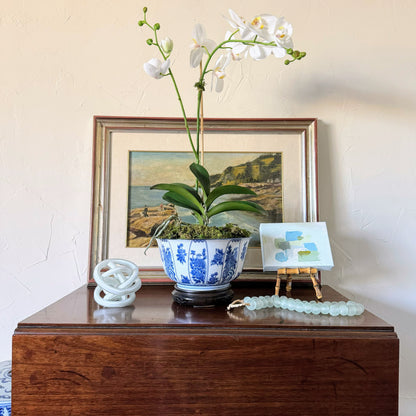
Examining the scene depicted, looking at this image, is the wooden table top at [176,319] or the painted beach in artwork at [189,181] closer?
the wooden table top at [176,319]

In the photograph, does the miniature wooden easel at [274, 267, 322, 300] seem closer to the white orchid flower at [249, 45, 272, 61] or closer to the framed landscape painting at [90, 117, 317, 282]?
the framed landscape painting at [90, 117, 317, 282]

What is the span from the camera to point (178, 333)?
1.89 feet

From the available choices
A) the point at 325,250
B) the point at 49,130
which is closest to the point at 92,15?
the point at 49,130

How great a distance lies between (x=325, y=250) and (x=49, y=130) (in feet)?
2.71

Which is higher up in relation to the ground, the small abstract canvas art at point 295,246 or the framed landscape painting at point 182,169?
the framed landscape painting at point 182,169

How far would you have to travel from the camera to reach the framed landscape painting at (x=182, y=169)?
94 centimetres

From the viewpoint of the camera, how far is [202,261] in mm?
683

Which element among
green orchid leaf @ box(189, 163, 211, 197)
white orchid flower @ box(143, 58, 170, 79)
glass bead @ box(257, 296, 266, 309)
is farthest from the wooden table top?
white orchid flower @ box(143, 58, 170, 79)

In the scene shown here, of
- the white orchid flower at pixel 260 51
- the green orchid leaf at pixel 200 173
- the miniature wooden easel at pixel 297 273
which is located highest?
the white orchid flower at pixel 260 51

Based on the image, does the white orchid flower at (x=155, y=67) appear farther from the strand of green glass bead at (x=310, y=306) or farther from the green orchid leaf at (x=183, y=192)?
the strand of green glass bead at (x=310, y=306)

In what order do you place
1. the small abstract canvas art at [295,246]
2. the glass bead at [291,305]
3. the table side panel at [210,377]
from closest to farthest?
the table side panel at [210,377] < the glass bead at [291,305] < the small abstract canvas art at [295,246]

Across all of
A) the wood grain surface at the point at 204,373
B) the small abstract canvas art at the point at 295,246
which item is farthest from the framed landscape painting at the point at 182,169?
the wood grain surface at the point at 204,373

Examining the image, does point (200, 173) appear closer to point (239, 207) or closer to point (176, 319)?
point (239, 207)

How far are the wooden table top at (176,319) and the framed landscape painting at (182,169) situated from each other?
24 centimetres
